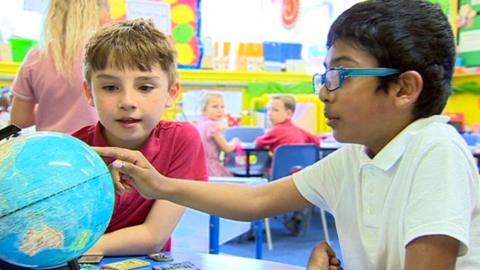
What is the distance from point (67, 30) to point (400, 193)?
157 centimetres

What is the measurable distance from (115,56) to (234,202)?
49cm

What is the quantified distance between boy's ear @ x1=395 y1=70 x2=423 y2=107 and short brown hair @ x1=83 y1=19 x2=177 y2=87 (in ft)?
2.17

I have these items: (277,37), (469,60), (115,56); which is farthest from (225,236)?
(277,37)

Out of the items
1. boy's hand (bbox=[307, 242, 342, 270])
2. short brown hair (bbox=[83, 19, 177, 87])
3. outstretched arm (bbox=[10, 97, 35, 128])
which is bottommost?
boy's hand (bbox=[307, 242, 342, 270])

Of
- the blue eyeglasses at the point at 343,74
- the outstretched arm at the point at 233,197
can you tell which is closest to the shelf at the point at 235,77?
the outstretched arm at the point at 233,197

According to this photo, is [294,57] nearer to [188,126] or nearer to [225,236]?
[225,236]

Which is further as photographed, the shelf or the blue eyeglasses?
the shelf

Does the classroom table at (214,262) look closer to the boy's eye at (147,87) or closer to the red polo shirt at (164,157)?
the red polo shirt at (164,157)

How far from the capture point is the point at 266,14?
7.21 m

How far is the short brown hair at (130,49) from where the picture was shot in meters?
1.36

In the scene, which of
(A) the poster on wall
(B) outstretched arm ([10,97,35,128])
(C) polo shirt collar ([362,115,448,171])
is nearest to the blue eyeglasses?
(C) polo shirt collar ([362,115,448,171])

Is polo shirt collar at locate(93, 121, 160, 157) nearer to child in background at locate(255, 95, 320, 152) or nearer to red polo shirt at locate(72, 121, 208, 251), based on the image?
red polo shirt at locate(72, 121, 208, 251)

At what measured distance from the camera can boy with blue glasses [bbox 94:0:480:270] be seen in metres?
0.86

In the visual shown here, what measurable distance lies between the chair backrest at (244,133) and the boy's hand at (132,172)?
13.1 feet
